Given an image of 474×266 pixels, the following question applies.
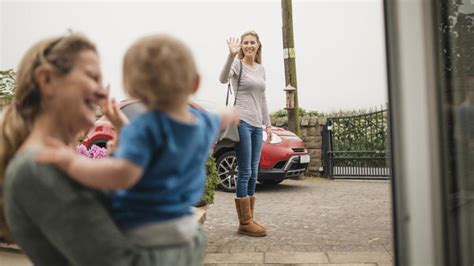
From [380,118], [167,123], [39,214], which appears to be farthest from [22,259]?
[380,118]

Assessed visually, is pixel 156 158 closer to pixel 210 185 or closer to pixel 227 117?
pixel 227 117

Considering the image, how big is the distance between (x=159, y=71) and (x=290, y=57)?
8371 millimetres

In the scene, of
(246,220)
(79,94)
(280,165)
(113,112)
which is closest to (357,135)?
(280,165)

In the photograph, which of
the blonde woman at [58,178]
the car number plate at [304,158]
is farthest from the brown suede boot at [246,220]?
the car number plate at [304,158]

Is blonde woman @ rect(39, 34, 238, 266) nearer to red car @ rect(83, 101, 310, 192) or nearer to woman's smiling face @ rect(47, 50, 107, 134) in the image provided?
woman's smiling face @ rect(47, 50, 107, 134)

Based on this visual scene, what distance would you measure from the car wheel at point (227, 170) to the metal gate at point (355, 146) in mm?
2791

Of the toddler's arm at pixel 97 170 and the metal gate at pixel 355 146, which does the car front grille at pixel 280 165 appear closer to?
the metal gate at pixel 355 146

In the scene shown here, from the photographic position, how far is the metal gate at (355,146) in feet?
28.9

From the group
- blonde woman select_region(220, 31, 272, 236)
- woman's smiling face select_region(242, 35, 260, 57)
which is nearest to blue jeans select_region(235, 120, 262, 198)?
blonde woman select_region(220, 31, 272, 236)

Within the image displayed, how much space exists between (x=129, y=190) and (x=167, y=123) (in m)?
0.16

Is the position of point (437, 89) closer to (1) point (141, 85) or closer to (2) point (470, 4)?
(2) point (470, 4)

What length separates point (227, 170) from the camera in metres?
6.56

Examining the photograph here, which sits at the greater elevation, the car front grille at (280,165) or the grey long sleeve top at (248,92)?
the grey long sleeve top at (248,92)

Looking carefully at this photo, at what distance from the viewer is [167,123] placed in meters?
0.91
